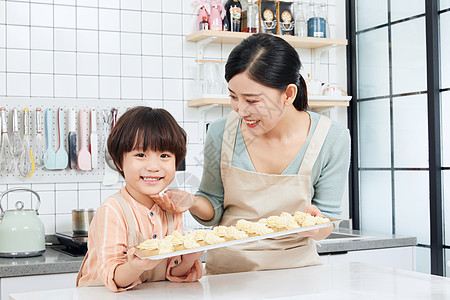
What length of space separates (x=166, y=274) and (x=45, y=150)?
154 cm

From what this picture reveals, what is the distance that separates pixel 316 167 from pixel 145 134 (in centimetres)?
50

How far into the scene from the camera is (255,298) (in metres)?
1.13

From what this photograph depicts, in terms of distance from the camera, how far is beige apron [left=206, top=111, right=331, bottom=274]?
1490 millimetres

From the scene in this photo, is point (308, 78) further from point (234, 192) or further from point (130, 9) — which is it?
point (234, 192)

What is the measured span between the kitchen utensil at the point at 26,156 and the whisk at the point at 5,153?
36 millimetres

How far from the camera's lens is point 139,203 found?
134cm

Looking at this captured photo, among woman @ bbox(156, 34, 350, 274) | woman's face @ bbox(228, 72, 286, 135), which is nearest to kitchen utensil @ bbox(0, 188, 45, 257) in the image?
woman @ bbox(156, 34, 350, 274)

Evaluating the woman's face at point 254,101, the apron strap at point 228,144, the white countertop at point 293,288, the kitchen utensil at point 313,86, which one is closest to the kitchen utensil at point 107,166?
the kitchen utensil at point 313,86

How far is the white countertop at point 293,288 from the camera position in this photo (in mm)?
1146

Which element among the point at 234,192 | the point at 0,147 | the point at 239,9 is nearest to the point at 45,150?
the point at 0,147

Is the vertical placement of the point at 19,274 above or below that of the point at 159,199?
below

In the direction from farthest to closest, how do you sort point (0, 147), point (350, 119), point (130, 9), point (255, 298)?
1. point (350, 119)
2. point (130, 9)
3. point (0, 147)
4. point (255, 298)

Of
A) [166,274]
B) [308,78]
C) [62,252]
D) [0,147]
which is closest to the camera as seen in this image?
[166,274]

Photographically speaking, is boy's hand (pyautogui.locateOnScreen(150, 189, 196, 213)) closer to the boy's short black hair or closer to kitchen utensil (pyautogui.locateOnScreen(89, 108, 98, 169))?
the boy's short black hair
